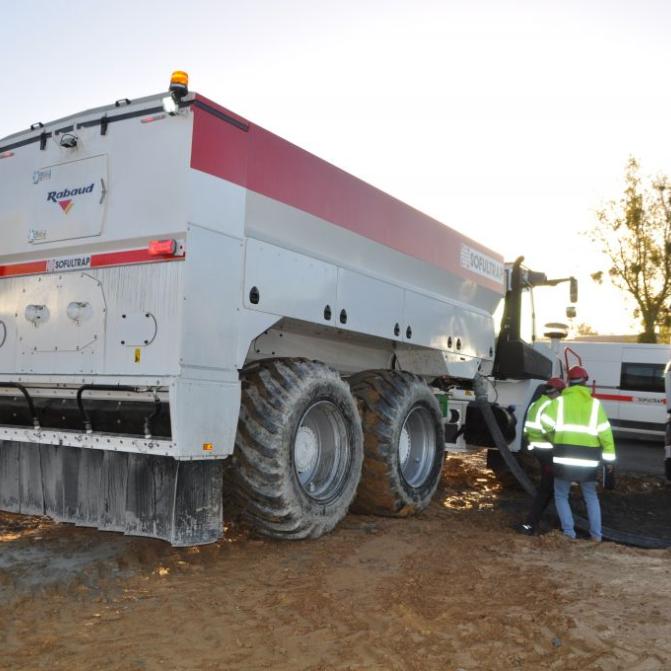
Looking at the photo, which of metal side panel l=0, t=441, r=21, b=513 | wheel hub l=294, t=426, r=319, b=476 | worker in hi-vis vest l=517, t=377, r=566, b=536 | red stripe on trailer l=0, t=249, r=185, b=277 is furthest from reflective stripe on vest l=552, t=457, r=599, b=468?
metal side panel l=0, t=441, r=21, b=513

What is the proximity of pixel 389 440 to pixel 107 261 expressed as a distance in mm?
3000

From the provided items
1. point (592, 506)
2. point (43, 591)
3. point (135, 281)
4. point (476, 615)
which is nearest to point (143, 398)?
point (135, 281)

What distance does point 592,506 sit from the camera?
23.5ft

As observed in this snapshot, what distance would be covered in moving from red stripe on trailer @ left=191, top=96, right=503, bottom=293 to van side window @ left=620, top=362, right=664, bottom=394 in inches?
415

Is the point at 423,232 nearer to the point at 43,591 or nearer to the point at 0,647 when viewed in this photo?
the point at 43,591

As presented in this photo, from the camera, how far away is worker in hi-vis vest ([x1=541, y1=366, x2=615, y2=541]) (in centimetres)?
709

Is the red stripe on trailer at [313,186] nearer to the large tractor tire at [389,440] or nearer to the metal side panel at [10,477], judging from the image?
the large tractor tire at [389,440]

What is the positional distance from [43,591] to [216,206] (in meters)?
2.58

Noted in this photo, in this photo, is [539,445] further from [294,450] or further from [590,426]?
[294,450]

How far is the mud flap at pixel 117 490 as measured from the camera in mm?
4957

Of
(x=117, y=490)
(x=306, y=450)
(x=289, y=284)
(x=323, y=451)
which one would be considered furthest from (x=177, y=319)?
(x=323, y=451)

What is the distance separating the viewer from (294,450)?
18.3 ft

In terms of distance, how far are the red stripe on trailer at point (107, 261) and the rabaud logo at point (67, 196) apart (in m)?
0.43

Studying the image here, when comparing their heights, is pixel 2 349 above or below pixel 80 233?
below
